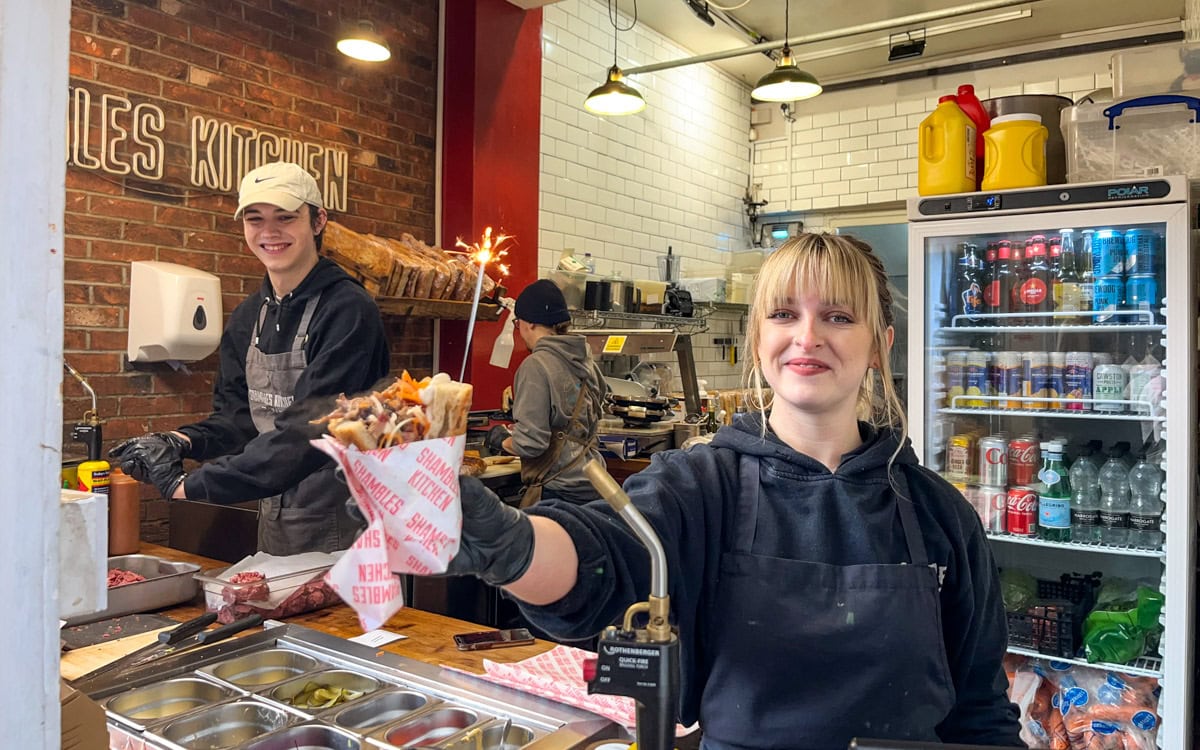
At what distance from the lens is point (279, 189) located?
9.04 ft

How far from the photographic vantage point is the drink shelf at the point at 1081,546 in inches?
131

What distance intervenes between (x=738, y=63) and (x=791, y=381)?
6.89 metres

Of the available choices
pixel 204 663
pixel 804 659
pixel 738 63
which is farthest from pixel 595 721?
pixel 738 63

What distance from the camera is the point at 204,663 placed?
196cm

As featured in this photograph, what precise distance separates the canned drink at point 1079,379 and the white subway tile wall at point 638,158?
3418mm

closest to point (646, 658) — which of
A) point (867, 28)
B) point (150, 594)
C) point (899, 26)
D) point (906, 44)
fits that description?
point (150, 594)

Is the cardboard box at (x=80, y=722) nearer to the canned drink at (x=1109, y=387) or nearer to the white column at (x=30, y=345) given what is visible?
the white column at (x=30, y=345)

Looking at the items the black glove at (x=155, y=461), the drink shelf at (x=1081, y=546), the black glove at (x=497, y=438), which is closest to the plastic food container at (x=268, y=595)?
the black glove at (x=155, y=461)

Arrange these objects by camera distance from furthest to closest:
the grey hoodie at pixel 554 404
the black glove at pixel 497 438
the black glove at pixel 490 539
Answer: the black glove at pixel 497 438 < the grey hoodie at pixel 554 404 < the black glove at pixel 490 539

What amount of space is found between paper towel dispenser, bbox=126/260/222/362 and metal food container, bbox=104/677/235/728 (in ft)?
6.80

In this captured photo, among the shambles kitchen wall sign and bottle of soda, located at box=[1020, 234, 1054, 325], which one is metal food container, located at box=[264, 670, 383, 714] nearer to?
the shambles kitchen wall sign

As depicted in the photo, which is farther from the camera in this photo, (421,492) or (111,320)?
(111,320)

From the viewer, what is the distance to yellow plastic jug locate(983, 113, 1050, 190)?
11.5 feet

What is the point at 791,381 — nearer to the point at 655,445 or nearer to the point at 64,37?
the point at 64,37
